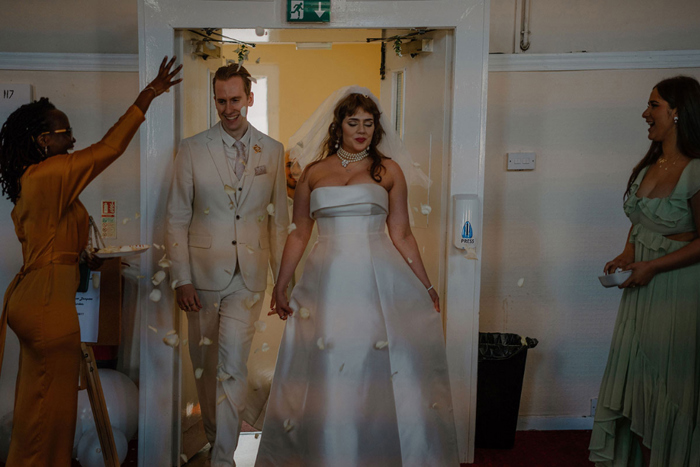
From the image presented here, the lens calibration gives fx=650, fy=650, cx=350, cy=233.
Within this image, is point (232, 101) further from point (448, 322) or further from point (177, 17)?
point (448, 322)

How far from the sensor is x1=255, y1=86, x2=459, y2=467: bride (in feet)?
8.16

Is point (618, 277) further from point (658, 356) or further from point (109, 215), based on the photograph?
point (109, 215)

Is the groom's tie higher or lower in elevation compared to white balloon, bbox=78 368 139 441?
higher

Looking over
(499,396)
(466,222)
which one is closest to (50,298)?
(466,222)

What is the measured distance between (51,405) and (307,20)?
183 cm

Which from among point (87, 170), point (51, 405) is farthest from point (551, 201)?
point (51, 405)

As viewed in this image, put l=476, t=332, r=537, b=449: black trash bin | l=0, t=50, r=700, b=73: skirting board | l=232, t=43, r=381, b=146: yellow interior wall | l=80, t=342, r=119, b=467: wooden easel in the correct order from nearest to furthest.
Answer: l=80, t=342, r=119, b=467: wooden easel → l=476, t=332, r=537, b=449: black trash bin → l=0, t=50, r=700, b=73: skirting board → l=232, t=43, r=381, b=146: yellow interior wall

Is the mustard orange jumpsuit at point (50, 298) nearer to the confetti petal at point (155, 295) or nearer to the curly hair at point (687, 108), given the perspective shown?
the confetti petal at point (155, 295)

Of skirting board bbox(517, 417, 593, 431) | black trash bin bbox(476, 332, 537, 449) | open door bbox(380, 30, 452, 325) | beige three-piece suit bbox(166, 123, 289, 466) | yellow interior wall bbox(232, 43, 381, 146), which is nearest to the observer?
beige three-piece suit bbox(166, 123, 289, 466)

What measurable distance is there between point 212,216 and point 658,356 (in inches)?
73.6

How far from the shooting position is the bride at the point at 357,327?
249 cm

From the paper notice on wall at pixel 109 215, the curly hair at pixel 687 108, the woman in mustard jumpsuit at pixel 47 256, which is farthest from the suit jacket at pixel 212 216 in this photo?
the curly hair at pixel 687 108

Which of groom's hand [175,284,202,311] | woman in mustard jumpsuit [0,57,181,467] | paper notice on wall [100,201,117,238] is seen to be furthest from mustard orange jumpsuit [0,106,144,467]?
paper notice on wall [100,201,117,238]

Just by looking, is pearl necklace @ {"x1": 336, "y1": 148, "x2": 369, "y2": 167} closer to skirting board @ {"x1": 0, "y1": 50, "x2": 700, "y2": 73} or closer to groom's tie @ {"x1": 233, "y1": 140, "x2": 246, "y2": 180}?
groom's tie @ {"x1": 233, "y1": 140, "x2": 246, "y2": 180}
